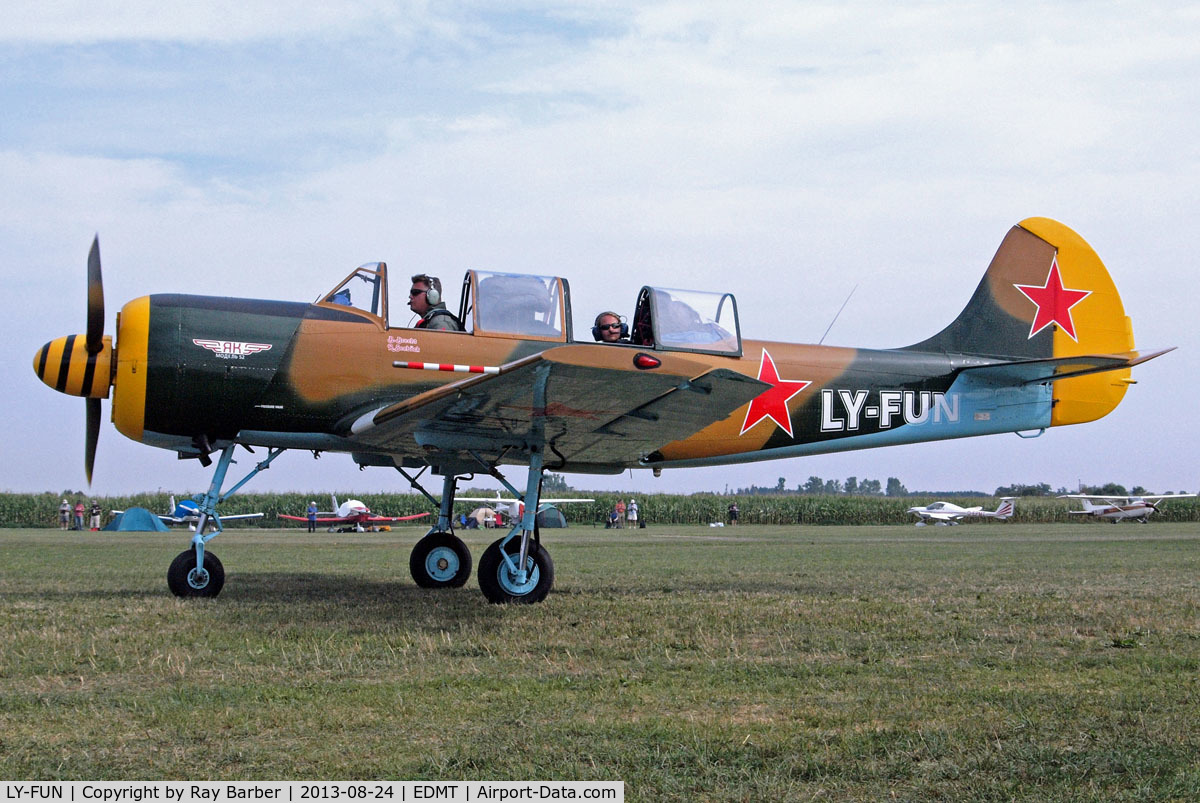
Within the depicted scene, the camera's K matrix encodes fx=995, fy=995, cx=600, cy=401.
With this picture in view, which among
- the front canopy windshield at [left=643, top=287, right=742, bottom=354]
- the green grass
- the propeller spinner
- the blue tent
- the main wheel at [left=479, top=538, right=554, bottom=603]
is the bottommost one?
the blue tent

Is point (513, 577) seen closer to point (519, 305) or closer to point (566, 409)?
point (566, 409)

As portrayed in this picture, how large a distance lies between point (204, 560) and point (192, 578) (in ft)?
0.74

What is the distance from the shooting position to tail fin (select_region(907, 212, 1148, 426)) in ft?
37.0

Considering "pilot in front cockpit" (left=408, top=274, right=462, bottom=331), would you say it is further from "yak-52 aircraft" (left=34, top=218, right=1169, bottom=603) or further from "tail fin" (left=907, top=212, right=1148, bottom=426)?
"tail fin" (left=907, top=212, right=1148, bottom=426)

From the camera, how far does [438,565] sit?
10.1 meters

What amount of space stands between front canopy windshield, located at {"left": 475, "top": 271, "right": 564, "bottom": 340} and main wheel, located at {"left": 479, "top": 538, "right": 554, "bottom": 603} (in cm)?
189

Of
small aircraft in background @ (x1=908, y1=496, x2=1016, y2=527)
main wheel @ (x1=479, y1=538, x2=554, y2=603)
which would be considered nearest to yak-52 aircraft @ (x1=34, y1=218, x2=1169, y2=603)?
main wheel @ (x1=479, y1=538, x2=554, y2=603)

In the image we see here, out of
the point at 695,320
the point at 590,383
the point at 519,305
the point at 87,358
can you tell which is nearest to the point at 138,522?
the point at 87,358

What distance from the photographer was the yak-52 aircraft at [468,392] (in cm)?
765

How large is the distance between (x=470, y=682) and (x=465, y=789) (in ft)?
5.86

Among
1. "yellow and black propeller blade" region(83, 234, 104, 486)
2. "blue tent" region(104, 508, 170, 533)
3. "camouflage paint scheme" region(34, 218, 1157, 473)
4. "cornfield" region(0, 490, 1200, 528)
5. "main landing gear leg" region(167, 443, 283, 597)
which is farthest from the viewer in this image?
"cornfield" region(0, 490, 1200, 528)

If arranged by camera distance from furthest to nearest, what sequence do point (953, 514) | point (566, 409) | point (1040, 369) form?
1. point (953, 514)
2. point (1040, 369)
3. point (566, 409)

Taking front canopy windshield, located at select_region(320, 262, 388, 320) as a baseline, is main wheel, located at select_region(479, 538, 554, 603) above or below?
below

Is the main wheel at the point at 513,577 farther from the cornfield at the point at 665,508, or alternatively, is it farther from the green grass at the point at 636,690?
the cornfield at the point at 665,508
